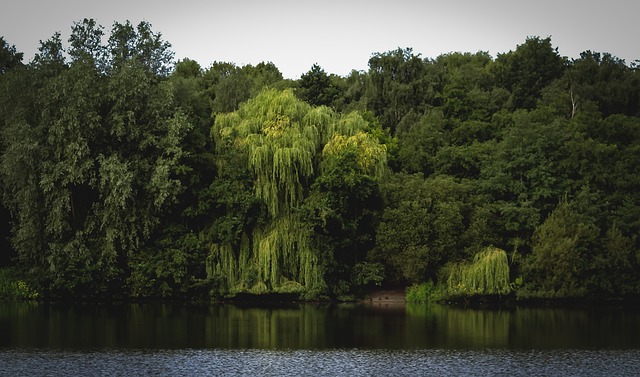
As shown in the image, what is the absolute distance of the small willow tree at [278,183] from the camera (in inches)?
2195

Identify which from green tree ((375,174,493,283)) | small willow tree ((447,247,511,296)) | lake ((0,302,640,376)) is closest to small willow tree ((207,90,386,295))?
lake ((0,302,640,376))

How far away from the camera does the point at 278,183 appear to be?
57.0 metres

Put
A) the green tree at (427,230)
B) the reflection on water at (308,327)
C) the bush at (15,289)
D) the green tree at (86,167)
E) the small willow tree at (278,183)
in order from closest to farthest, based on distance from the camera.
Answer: the reflection on water at (308,327) → the green tree at (86,167) → the small willow tree at (278,183) → the green tree at (427,230) → the bush at (15,289)

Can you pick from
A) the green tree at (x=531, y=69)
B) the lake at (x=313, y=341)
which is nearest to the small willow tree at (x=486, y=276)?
the lake at (x=313, y=341)

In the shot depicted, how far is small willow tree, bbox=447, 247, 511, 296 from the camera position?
55031mm

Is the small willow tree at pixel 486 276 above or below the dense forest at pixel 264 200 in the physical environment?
below

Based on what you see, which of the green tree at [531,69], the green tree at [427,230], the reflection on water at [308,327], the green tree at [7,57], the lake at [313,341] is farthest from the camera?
the green tree at [531,69]

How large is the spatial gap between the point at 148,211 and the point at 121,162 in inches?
149

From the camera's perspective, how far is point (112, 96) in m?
55.8

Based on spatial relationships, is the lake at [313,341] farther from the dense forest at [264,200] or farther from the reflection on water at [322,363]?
the dense forest at [264,200]

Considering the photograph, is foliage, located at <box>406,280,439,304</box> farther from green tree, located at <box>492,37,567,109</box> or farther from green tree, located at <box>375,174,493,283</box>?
green tree, located at <box>492,37,567,109</box>

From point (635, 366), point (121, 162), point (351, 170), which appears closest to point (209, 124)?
point (121, 162)

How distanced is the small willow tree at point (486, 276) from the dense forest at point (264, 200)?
102 mm

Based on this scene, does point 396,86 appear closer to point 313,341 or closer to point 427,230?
point 427,230
